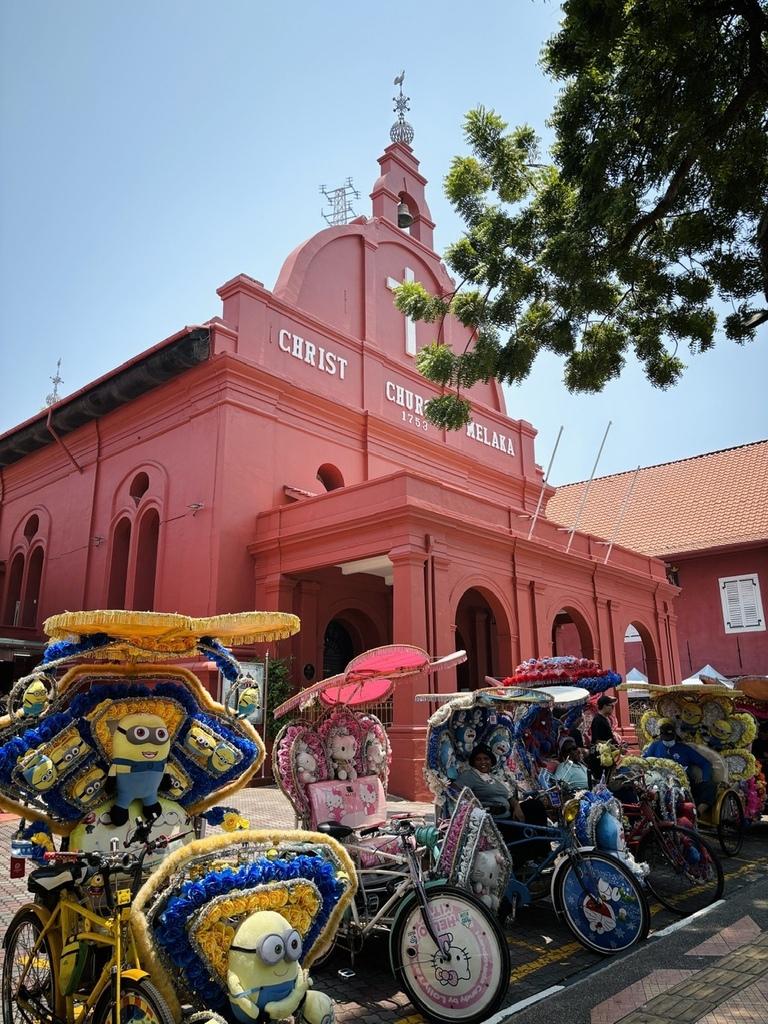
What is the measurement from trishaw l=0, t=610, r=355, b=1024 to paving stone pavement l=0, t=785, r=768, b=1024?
1.39 meters

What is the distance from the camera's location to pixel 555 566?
58.0 ft

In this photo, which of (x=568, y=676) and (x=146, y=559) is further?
(x=146, y=559)

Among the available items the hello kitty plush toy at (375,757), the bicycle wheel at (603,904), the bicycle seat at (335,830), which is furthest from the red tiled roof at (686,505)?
the bicycle seat at (335,830)

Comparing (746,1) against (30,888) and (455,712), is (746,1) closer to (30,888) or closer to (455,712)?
(455,712)

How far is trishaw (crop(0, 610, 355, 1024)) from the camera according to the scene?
2.95 metres

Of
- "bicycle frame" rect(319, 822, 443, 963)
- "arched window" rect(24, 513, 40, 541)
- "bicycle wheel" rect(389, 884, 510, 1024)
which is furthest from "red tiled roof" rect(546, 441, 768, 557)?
"bicycle wheel" rect(389, 884, 510, 1024)

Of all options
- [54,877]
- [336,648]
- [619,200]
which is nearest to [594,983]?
[54,877]

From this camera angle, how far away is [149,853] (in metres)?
4.02

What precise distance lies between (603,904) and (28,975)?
3603 millimetres

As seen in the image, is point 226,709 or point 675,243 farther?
point 675,243

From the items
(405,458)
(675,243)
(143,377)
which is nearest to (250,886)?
(675,243)

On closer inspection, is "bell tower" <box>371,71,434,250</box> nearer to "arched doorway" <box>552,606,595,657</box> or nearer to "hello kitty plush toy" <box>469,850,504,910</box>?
"arched doorway" <box>552,606,595,657</box>

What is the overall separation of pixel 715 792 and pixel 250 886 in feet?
23.9

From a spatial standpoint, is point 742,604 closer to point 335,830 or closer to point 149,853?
point 335,830
